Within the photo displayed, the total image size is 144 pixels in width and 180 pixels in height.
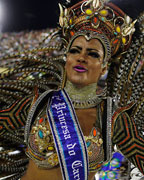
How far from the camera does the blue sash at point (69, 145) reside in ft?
3.95

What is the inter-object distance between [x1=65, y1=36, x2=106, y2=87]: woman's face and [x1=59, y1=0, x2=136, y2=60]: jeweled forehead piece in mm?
80

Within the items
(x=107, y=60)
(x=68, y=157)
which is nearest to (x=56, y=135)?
(x=68, y=157)

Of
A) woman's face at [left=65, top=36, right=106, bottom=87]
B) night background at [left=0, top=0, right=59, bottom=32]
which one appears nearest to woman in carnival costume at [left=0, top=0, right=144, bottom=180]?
woman's face at [left=65, top=36, right=106, bottom=87]

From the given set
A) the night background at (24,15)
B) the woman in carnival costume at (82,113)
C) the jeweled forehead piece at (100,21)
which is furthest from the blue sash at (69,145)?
the night background at (24,15)

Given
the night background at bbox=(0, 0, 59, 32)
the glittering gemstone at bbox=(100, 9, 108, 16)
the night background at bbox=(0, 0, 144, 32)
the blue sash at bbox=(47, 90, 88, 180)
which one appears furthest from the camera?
the night background at bbox=(0, 0, 59, 32)

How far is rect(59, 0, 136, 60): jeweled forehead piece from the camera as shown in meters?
1.32

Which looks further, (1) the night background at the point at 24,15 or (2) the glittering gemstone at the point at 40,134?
(1) the night background at the point at 24,15

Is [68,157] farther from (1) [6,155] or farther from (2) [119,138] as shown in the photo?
(1) [6,155]

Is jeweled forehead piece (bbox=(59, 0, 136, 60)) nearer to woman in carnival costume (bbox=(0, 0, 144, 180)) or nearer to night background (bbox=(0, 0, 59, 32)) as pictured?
woman in carnival costume (bbox=(0, 0, 144, 180))

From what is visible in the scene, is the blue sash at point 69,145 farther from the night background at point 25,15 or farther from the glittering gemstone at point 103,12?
the night background at point 25,15

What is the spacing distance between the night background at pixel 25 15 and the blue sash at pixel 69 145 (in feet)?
7.46

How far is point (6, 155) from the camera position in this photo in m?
1.73

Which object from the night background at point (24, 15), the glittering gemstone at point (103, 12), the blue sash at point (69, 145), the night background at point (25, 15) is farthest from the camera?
the night background at point (24, 15)

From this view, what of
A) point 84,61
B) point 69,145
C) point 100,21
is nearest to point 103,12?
point 100,21
